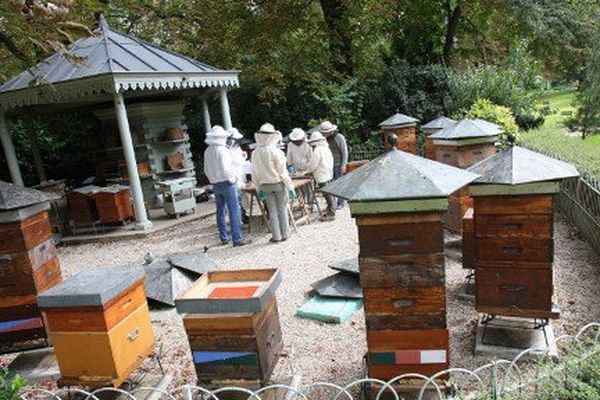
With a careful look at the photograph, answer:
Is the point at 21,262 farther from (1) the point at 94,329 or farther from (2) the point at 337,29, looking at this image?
(2) the point at 337,29

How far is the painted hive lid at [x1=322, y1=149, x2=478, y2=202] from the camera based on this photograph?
3.10 metres

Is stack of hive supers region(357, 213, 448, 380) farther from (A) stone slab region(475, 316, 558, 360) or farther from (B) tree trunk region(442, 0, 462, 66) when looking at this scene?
(B) tree trunk region(442, 0, 462, 66)

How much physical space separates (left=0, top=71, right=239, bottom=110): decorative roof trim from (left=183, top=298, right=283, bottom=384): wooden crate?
6.51m

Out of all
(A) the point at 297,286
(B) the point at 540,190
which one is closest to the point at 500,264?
(B) the point at 540,190

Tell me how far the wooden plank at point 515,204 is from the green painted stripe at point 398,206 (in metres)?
0.90

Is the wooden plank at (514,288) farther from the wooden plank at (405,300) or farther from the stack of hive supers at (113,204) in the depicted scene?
the stack of hive supers at (113,204)

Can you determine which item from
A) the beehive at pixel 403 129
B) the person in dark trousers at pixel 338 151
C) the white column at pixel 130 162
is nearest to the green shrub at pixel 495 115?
the beehive at pixel 403 129

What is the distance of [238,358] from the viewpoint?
3357 millimetres

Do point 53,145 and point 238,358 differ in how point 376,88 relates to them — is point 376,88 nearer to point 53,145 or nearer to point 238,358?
point 53,145

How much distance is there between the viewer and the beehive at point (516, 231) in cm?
367

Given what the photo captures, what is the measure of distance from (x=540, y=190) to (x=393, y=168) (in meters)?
1.20

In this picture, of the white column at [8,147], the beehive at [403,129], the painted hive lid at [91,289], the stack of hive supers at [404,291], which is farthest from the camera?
the white column at [8,147]

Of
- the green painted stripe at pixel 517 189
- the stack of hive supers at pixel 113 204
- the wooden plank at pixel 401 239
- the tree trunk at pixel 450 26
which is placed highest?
the tree trunk at pixel 450 26

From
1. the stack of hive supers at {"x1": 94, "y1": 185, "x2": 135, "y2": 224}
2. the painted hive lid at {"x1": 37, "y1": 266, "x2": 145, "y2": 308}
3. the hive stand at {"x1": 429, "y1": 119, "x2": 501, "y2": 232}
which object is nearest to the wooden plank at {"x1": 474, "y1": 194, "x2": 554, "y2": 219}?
the hive stand at {"x1": 429, "y1": 119, "x2": 501, "y2": 232}
